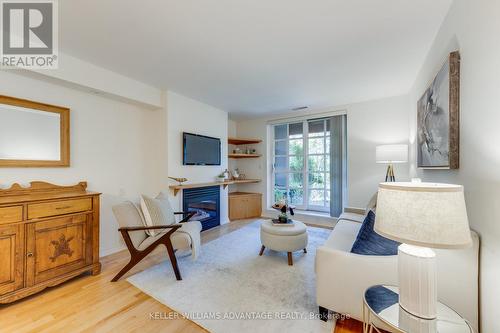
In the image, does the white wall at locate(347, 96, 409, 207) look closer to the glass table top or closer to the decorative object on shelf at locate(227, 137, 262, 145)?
the decorative object on shelf at locate(227, 137, 262, 145)

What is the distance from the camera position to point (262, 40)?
6.63ft

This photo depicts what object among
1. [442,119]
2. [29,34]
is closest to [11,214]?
[29,34]

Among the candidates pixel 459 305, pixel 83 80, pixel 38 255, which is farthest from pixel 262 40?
pixel 38 255

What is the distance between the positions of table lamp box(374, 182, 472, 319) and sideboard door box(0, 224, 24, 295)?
2.74 metres

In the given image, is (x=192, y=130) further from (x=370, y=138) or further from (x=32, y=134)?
(x=370, y=138)

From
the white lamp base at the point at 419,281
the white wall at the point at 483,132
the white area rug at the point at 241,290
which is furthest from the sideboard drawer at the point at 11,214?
the white wall at the point at 483,132

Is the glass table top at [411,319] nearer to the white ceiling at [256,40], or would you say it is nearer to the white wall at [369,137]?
the white ceiling at [256,40]

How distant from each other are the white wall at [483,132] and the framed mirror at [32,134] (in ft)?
12.0

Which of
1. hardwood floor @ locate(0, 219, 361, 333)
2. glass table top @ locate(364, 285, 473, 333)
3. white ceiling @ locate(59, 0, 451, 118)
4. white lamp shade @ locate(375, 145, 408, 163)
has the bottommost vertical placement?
hardwood floor @ locate(0, 219, 361, 333)

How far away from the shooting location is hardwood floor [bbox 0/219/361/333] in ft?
5.16

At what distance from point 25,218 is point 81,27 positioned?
1734mm

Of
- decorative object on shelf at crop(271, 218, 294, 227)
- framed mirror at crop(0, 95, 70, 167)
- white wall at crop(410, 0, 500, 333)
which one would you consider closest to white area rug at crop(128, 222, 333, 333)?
decorative object on shelf at crop(271, 218, 294, 227)

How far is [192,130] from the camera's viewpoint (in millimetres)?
3789

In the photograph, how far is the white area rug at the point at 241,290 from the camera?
1.63 meters
